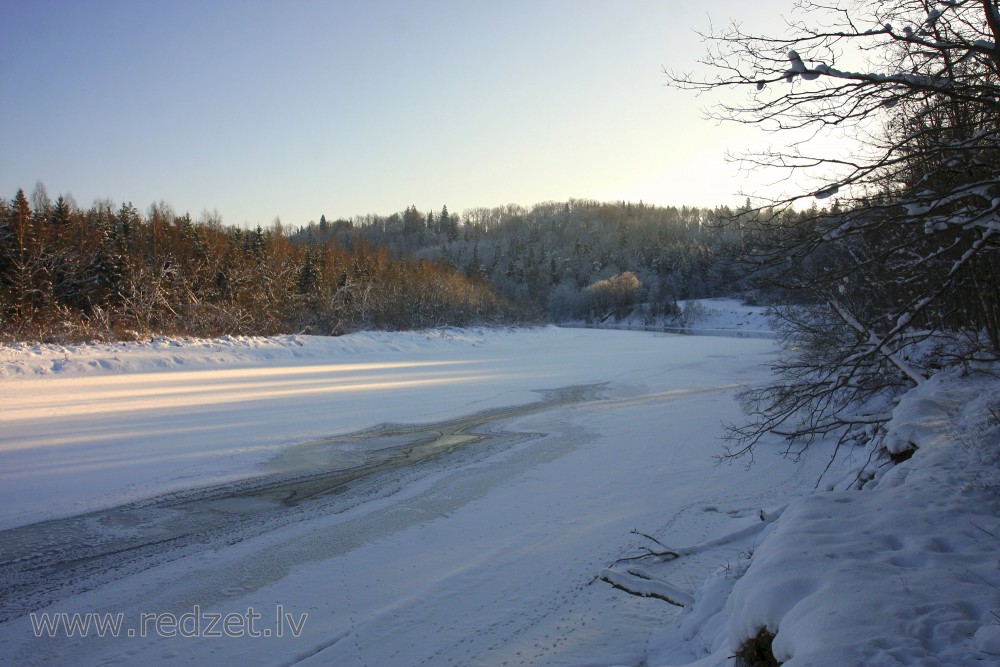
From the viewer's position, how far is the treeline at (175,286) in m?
29.2

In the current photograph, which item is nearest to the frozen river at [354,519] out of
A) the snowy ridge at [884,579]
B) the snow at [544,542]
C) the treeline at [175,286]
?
the snow at [544,542]

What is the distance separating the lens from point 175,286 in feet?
113

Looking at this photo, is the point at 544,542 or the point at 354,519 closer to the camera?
the point at 544,542

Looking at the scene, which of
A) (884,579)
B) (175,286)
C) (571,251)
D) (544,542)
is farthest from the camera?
(571,251)

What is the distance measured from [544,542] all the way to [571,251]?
485ft

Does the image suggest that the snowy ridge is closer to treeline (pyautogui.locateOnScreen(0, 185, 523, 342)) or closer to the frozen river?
the frozen river

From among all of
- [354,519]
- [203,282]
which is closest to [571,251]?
[203,282]

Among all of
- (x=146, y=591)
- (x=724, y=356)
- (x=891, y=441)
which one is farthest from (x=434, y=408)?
(x=724, y=356)

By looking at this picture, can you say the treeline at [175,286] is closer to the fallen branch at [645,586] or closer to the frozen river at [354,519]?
the frozen river at [354,519]

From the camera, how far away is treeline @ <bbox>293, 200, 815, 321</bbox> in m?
94.0

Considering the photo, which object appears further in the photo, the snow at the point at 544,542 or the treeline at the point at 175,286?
the treeline at the point at 175,286

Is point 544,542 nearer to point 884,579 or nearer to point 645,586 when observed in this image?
point 645,586

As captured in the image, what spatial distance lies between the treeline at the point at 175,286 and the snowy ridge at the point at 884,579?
28927 mm

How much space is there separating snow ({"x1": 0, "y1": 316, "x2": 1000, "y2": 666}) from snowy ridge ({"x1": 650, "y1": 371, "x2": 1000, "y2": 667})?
16 mm
